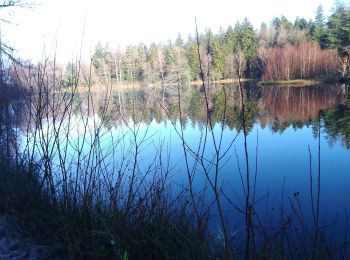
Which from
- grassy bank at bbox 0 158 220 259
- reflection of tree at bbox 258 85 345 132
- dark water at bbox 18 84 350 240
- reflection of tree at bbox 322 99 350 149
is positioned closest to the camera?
grassy bank at bbox 0 158 220 259

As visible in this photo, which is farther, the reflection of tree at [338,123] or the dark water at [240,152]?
the reflection of tree at [338,123]

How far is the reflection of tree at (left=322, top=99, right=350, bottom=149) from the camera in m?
11.9

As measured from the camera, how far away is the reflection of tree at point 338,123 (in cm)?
1190

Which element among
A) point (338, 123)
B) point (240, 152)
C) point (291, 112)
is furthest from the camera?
point (291, 112)

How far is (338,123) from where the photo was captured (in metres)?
14.6

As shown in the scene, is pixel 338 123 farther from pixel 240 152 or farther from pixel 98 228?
pixel 98 228

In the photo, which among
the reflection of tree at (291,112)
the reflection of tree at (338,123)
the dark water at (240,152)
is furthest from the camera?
the reflection of tree at (291,112)

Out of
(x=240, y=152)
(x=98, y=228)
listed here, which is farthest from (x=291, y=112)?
(x=98, y=228)

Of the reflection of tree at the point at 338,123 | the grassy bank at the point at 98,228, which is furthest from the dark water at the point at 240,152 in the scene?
the grassy bank at the point at 98,228

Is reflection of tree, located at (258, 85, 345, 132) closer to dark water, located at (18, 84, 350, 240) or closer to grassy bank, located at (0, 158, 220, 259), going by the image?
dark water, located at (18, 84, 350, 240)

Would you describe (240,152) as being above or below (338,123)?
above

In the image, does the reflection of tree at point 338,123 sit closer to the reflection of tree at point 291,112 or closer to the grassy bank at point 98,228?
the reflection of tree at point 291,112

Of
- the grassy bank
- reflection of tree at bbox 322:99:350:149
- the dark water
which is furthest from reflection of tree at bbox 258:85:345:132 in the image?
the grassy bank

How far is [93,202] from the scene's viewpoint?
3.53m
